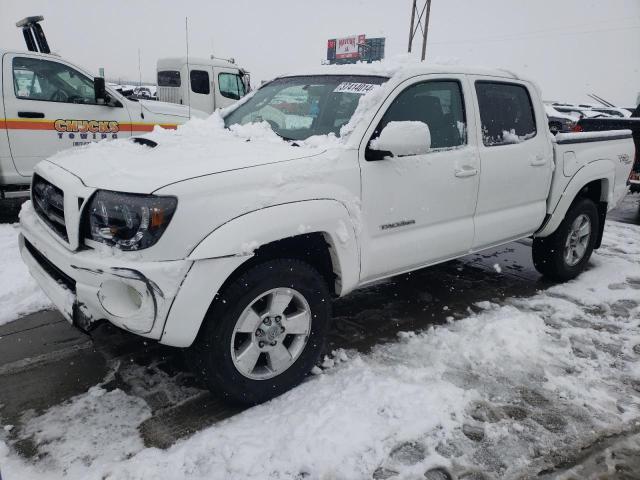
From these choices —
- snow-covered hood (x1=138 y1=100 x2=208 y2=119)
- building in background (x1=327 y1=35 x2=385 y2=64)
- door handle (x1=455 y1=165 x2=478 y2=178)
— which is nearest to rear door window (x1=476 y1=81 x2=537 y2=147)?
door handle (x1=455 y1=165 x2=478 y2=178)

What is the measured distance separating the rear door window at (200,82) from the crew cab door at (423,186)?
9030mm

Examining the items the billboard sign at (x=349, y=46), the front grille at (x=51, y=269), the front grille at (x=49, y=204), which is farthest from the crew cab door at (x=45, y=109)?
the billboard sign at (x=349, y=46)

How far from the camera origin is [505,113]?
3926mm

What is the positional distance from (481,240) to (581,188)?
1.50 metres

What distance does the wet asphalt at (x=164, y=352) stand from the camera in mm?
2596

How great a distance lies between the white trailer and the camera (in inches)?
447

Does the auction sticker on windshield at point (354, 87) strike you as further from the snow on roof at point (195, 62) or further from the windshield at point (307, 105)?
the snow on roof at point (195, 62)

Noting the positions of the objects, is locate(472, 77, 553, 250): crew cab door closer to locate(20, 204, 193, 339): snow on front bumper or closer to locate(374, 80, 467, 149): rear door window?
locate(374, 80, 467, 149): rear door window

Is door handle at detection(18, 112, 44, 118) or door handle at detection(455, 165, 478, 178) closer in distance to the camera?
door handle at detection(455, 165, 478, 178)

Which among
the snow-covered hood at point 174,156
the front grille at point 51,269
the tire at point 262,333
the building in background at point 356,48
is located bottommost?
the tire at point 262,333

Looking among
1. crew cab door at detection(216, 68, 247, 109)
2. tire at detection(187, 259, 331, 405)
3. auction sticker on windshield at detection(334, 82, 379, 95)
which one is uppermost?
crew cab door at detection(216, 68, 247, 109)

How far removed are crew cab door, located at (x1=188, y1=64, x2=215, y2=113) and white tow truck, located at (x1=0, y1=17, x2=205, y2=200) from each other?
424cm

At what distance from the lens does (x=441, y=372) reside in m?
3.02

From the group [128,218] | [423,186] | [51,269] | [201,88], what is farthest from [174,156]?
[201,88]
